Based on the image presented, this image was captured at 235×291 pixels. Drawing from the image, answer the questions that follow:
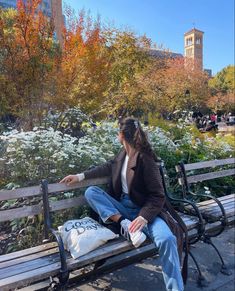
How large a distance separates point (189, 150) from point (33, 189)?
11.8 feet

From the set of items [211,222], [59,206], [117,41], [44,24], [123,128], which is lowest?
[211,222]

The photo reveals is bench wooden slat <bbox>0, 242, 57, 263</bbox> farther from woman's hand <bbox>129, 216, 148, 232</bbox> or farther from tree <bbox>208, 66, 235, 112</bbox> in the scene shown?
tree <bbox>208, 66, 235, 112</bbox>

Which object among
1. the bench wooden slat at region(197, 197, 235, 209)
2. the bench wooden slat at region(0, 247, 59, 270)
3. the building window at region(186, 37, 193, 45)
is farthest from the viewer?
the building window at region(186, 37, 193, 45)

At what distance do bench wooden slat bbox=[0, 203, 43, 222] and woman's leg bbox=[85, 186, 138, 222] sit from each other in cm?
46

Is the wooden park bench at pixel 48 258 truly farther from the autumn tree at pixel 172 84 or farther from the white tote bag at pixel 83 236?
the autumn tree at pixel 172 84

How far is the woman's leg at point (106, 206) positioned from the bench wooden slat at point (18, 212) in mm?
462

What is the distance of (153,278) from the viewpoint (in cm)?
323

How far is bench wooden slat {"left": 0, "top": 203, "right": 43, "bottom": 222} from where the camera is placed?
267cm

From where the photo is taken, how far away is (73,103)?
7.61 metres

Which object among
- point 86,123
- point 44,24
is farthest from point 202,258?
point 44,24

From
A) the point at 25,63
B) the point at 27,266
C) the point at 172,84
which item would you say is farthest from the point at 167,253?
the point at 172,84

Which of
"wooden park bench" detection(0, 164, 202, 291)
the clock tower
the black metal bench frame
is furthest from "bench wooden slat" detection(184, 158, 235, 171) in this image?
the clock tower

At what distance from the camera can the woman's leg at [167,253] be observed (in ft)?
8.05

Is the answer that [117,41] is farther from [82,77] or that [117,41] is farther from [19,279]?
[19,279]
